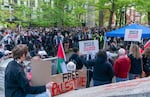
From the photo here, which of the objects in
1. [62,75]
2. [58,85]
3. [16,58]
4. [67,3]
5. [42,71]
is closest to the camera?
[16,58]

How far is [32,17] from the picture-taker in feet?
129

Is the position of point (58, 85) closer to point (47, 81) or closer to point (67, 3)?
point (47, 81)

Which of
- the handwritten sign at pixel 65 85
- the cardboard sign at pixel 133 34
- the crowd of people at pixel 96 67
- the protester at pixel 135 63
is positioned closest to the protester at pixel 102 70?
the crowd of people at pixel 96 67

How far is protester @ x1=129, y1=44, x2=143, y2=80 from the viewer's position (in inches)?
357

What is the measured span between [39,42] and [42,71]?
59.9 ft

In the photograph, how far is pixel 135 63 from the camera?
9.18 m

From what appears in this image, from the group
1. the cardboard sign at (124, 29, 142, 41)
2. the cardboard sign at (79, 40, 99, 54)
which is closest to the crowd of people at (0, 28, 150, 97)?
the cardboard sign at (79, 40, 99, 54)

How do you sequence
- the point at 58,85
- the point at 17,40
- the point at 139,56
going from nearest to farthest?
the point at 58,85
the point at 139,56
the point at 17,40

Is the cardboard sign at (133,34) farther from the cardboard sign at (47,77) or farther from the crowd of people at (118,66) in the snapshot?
the cardboard sign at (47,77)

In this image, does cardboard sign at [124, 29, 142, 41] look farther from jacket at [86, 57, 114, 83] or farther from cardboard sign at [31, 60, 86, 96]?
jacket at [86, 57, 114, 83]

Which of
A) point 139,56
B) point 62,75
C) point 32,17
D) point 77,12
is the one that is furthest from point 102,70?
point 32,17

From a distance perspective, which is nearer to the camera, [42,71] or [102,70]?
[42,71]

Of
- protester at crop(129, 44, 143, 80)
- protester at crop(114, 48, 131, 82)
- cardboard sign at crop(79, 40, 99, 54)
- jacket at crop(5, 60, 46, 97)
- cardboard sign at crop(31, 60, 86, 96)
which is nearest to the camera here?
jacket at crop(5, 60, 46, 97)

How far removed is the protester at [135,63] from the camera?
29.8ft
